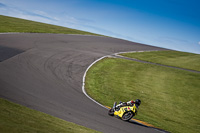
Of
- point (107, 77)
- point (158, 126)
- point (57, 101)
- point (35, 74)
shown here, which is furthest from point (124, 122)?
point (107, 77)

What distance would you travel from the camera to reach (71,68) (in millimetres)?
19594

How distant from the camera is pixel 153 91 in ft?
57.4

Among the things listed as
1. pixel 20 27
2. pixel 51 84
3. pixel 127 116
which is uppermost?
pixel 20 27

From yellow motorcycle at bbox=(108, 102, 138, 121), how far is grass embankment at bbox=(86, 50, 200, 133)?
5.84 ft

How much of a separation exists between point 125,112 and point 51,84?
18.8ft

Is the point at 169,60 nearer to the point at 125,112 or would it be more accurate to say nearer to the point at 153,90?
the point at 153,90

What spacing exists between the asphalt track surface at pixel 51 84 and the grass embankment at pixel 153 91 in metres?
1.54

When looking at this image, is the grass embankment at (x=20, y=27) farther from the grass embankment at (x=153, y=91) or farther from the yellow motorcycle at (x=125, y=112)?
the yellow motorcycle at (x=125, y=112)

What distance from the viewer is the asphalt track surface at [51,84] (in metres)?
9.40

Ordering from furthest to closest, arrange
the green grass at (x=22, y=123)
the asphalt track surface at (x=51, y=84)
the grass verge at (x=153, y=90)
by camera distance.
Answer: the grass verge at (x=153, y=90), the asphalt track surface at (x=51, y=84), the green grass at (x=22, y=123)

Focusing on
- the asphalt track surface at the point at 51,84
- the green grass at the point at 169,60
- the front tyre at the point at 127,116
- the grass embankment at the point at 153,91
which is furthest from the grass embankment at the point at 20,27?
the front tyre at the point at 127,116

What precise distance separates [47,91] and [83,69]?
333 inches

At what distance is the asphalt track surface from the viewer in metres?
9.40

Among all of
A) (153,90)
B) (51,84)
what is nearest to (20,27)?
(51,84)
